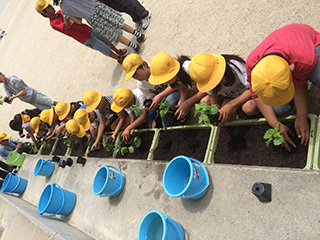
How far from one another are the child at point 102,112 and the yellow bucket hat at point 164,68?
94 cm

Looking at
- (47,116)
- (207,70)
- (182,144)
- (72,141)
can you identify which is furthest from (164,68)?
(47,116)

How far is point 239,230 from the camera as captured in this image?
51.6 inches

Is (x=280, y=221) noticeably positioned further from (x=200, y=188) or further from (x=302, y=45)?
(x=302, y=45)

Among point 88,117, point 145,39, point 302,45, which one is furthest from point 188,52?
point 302,45

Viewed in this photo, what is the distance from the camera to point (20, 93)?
12.5 ft

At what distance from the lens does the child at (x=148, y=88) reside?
223 cm

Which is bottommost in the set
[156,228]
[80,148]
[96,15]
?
[80,148]

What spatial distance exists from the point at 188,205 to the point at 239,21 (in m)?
2.11

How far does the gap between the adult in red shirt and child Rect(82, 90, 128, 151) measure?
68.9 inches

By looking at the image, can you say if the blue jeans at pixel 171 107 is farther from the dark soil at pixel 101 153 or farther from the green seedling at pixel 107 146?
the dark soil at pixel 101 153

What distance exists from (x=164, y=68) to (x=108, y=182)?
1.07 metres

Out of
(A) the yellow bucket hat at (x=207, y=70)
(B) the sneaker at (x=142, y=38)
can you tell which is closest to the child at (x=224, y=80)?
(A) the yellow bucket hat at (x=207, y=70)

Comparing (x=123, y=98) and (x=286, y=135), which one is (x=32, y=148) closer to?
(x=123, y=98)

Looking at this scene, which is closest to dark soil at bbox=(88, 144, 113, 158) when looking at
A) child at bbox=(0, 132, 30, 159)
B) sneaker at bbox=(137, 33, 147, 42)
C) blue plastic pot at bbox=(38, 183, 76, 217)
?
blue plastic pot at bbox=(38, 183, 76, 217)
